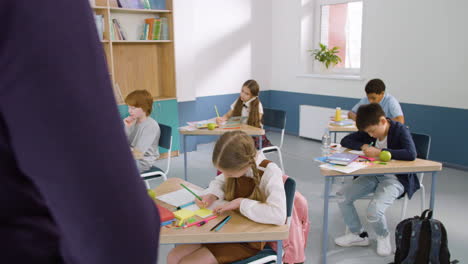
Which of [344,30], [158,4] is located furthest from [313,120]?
[158,4]

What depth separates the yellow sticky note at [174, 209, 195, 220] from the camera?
1850 millimetres

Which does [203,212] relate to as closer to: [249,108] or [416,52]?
[249,108]

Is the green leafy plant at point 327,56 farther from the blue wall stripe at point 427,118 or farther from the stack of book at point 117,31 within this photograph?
the stack of book at point 117,31

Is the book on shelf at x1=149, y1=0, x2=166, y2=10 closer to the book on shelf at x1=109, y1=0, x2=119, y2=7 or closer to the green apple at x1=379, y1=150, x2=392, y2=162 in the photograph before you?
the book on shelf at x1=109, y1=0, x2=119, y2=7

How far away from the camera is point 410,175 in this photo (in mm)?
2898

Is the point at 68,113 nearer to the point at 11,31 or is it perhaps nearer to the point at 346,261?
the point at 11,31

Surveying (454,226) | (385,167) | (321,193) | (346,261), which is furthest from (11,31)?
(321,193)

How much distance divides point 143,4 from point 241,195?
381 centimetres

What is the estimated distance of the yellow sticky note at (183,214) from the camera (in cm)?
185

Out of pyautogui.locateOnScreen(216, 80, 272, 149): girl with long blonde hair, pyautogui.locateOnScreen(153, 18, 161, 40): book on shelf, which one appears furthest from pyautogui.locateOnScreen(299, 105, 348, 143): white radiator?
pyautogui.locateOnScreen(153, 18, 161, 40): book on shelf

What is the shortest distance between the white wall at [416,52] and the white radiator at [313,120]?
30cm

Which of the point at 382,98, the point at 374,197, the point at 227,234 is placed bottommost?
the point at 374,197

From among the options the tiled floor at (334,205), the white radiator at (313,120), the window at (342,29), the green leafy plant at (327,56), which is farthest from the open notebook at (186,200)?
the window at (342,29)

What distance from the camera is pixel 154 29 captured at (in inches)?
209
